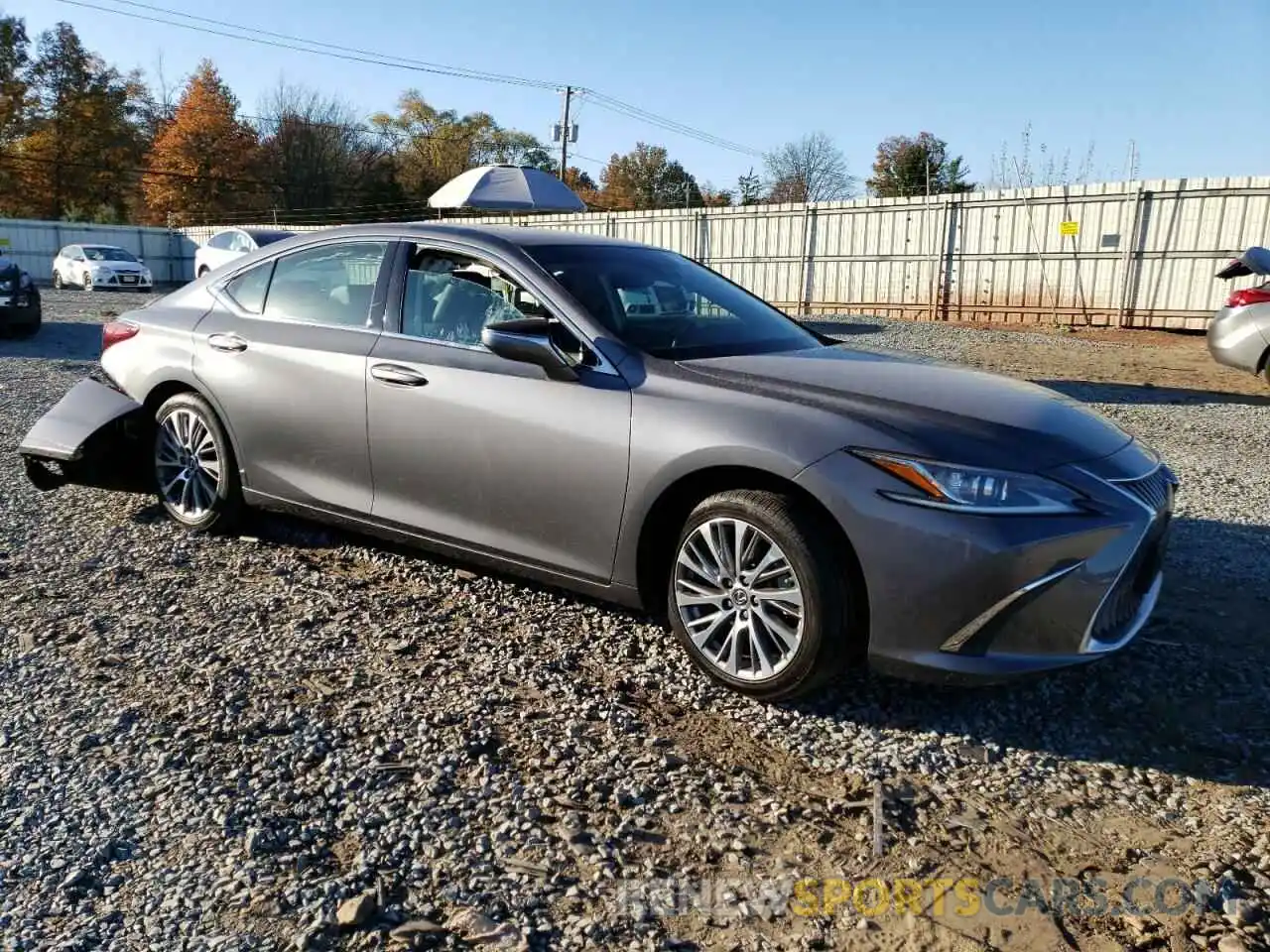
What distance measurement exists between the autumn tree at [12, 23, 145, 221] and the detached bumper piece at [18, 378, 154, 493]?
182 ft

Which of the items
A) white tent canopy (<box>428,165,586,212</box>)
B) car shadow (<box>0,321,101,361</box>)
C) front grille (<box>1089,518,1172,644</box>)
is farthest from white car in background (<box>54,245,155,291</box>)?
front grille (<box>1089,518,1172,644</box>)

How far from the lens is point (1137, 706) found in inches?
128

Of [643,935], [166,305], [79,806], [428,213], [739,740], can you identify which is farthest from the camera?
[428,213]

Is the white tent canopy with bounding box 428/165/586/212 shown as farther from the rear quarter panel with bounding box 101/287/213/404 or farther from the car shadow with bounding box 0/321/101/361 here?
the rear quarter panel with bounding box 101/287/213/404

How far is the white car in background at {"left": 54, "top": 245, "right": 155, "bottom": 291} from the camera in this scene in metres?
27.8

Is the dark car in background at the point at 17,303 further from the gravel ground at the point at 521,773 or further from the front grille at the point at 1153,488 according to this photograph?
the front grille at the point at 1153,488

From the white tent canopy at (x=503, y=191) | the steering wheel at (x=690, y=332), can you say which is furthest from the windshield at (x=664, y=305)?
the white tent canopy at (x=503, y=191)

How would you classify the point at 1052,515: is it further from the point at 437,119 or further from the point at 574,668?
the point at 437,119

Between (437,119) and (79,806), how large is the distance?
69.0 m

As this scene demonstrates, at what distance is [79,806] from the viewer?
255 cm

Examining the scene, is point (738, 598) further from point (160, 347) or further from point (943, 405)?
point (160, 347)

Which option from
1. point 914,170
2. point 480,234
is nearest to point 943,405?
point 480,234

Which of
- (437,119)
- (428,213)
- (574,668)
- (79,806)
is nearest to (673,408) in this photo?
(574,668)

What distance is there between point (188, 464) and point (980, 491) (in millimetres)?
3921
